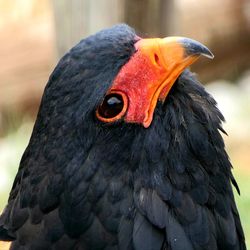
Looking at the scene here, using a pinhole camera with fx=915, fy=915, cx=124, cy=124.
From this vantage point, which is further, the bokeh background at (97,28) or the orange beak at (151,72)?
the bokeh background at (97,28)

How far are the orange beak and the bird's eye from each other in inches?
0.7

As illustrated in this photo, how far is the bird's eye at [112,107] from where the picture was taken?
125 inches

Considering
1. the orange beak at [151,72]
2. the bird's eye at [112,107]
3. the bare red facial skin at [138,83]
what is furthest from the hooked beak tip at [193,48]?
the bird's eye at [112,107]

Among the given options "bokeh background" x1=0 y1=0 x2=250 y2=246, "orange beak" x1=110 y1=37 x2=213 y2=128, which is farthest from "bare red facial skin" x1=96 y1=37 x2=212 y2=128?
"bokeh background" x1=0 y1=0 x2=250 y2=246

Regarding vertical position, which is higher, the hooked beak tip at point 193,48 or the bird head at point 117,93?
the hooked beak tip at point 193,48

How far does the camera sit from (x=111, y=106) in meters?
3.19

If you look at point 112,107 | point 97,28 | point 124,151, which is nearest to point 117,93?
point 112,107

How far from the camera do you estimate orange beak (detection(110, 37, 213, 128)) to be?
10.5 feet

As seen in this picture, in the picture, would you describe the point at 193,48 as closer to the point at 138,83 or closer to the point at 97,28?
the point at 138,83

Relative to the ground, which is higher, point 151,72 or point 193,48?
point 193,48

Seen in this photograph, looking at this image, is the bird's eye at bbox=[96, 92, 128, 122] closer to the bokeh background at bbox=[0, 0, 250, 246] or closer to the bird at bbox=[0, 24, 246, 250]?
the bird at bbox=[0, 24, 246, 250]

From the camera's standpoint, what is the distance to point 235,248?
11.4 ft

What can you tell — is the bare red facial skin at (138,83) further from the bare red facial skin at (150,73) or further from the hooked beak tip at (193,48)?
Answer: the hooked beak tip at (193,48)

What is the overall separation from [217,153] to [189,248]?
0.36 m
